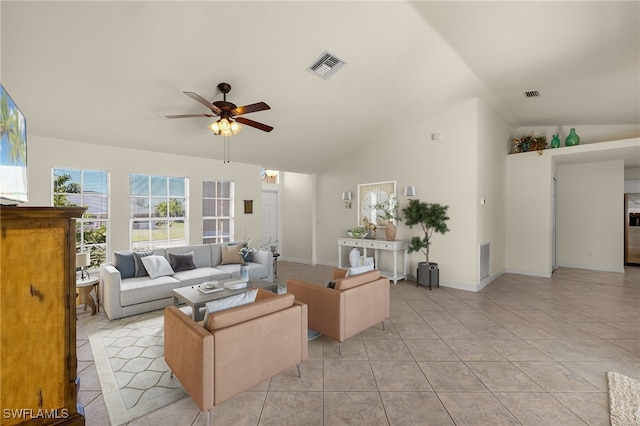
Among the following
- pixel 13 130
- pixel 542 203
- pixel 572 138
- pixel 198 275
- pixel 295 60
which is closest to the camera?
pixel 13 130

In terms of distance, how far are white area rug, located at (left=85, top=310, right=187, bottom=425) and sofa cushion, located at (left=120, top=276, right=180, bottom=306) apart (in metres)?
0.24

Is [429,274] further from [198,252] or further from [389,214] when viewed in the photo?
[198,252]

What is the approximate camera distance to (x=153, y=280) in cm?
411

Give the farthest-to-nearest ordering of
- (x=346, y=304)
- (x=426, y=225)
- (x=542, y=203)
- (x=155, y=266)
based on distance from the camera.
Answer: (x=542, y=203), (x=426, y=225), (x=155, y=266), (x=346, y=304)

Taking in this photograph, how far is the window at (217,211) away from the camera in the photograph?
20.1 feet

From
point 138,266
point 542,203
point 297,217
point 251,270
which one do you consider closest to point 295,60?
point 251,270

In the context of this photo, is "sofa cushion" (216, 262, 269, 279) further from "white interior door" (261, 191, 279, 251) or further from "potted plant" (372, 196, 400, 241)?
"white interior door" (261, 191, 279, 251)

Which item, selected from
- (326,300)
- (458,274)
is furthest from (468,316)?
(326,300)

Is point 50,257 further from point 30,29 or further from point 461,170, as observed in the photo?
point 461,170

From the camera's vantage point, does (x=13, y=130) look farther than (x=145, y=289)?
No

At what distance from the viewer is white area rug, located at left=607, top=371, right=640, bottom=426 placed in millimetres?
1934

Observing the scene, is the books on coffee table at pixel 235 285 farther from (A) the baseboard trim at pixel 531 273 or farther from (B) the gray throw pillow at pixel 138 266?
(A) the baseboard trim at pixel 531 273

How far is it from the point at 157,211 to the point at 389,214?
14.8ft

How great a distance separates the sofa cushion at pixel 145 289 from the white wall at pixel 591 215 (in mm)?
8491
